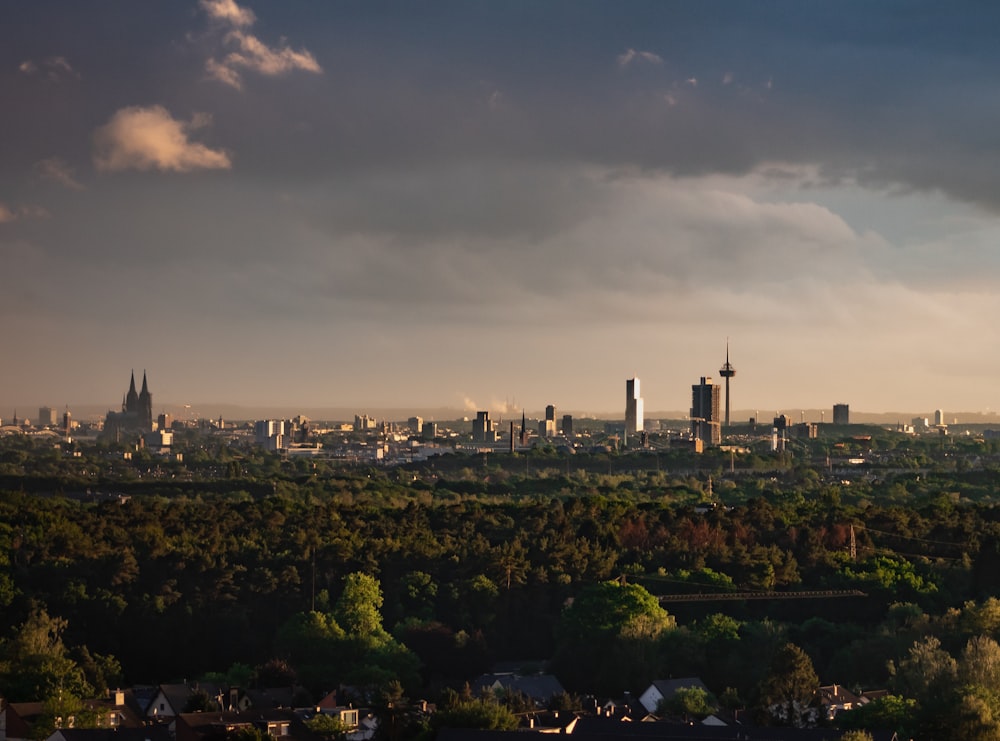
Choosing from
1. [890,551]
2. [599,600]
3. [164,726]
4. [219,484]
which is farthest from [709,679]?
[219,484]

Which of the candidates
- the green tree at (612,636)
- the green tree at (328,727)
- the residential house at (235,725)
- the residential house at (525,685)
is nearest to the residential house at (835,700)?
the green tree at (612,636)

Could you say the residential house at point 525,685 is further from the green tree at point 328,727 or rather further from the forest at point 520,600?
the green tree at point 328,727

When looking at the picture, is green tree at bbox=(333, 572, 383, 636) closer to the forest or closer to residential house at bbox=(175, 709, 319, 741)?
the forest

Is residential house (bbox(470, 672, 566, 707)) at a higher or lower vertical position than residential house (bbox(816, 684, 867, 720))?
lower

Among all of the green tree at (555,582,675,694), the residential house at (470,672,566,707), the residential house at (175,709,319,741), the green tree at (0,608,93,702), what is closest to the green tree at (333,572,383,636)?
the residential house at (470,672,566,707)

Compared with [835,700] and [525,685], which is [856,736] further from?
[525,685]

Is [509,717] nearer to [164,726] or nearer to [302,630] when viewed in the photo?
[164,726]

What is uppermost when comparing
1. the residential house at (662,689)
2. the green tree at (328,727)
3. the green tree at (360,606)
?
the green tree at (360,606)

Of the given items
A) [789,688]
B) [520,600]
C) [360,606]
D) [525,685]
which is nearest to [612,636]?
[525,685]
